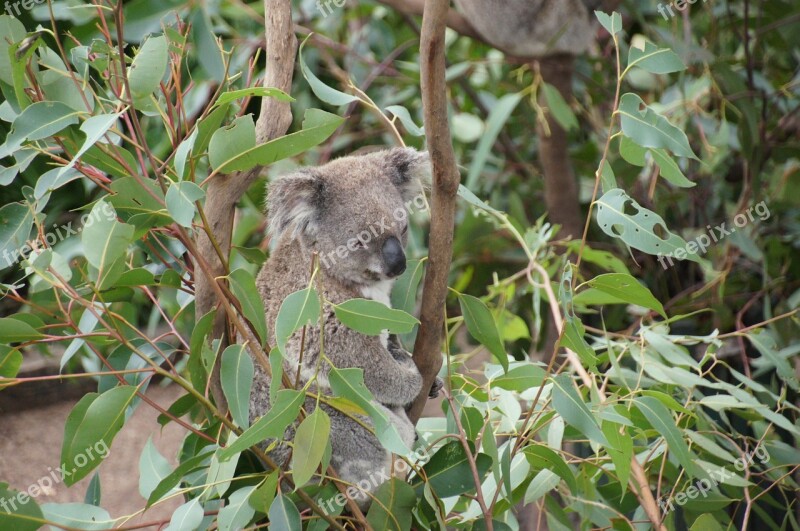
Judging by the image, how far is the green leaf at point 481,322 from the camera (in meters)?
1.70

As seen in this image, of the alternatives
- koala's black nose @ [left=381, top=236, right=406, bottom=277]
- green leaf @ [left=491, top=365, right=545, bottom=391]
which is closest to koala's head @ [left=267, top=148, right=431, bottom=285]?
koala's black nose @ [left=381, top=236, right=406, bottom=277]

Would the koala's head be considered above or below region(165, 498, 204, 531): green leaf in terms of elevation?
above

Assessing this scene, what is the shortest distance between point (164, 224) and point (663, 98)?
2.91 meters

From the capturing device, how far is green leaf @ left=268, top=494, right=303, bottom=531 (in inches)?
57.4

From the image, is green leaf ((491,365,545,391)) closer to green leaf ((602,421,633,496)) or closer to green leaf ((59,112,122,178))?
green leaf ((602,421,633,496))

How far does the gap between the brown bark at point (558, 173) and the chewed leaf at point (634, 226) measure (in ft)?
6.19

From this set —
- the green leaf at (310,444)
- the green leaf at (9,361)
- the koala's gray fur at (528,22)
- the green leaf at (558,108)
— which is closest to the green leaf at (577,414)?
the green leaf at (310,444)

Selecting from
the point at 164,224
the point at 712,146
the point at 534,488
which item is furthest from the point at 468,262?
the point at 164,224

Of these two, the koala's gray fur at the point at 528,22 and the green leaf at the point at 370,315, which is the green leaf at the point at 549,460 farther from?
the koala's gray fur at the point at 528,22

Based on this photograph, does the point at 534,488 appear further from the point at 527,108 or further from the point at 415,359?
the point at 527,108

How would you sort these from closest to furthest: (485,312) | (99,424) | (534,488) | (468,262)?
(99,424) < (485,312) < (534,488) < (468,262)

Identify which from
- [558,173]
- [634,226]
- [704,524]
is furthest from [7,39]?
[558,173]

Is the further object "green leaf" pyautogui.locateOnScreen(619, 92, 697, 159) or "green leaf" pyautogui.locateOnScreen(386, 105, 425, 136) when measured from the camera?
"green leaf" pyautogui.locateOnScreen(386, 105, 425, 136)

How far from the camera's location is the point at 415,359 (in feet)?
5.80
